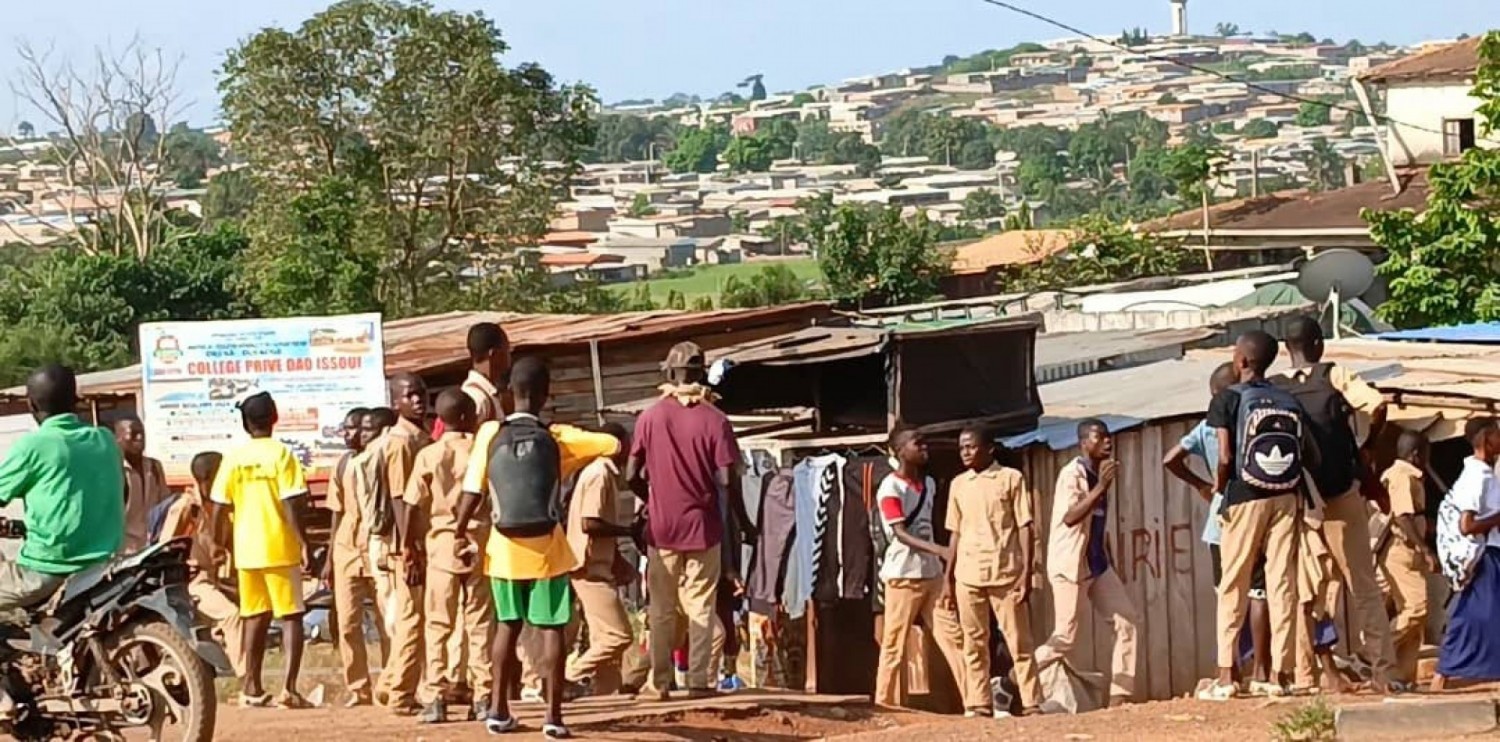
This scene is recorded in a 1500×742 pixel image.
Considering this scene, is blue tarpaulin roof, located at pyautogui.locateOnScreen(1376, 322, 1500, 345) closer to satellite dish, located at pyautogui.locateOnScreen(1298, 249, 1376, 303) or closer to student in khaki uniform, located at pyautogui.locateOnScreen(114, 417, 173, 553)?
satellite dish, located at pyautogui.locateOnScreen(1298, 249, 1376, 303)

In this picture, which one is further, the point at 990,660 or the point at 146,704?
the point at 990,660

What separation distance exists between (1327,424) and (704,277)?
68337 mm

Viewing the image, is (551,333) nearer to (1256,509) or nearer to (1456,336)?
(1456,336)

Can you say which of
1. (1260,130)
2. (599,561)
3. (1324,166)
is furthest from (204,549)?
(1260,130)

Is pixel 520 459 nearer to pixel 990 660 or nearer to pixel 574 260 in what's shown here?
pixel 990 660

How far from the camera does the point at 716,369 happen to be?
36.8ft

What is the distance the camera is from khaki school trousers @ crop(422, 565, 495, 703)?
9766 millimetres

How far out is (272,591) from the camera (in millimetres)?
10273

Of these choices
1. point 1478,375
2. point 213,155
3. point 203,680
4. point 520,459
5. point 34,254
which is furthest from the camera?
point 213,155

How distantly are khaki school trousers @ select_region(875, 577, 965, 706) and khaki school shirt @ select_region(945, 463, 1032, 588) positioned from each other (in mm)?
332

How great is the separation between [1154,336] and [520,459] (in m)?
9.09

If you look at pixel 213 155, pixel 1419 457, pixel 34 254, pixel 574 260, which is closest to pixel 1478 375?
pixel 1419 457

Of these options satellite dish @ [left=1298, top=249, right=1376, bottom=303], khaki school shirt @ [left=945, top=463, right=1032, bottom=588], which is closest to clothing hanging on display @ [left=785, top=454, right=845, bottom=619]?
khaki school shirt @ [left=945, top=463, right=1032, bottom=588]

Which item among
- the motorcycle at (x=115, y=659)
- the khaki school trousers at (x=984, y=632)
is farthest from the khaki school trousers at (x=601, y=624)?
the motorcycle at (x=115, y=659)
